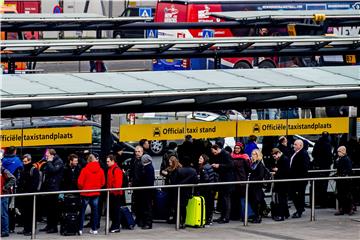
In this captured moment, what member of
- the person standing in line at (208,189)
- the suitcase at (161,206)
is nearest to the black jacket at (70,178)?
the suitcase at (161,206)

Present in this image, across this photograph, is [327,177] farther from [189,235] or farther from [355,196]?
[189,235]

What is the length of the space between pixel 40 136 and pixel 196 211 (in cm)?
315

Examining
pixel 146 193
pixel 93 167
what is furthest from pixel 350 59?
pixel 93 167

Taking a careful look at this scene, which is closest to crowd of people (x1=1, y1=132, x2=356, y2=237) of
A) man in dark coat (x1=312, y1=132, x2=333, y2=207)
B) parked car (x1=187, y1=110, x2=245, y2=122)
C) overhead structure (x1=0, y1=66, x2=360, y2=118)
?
overhead structure (x1=0, y1=66, x2=360, y2=118)

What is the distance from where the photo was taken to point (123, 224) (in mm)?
22438

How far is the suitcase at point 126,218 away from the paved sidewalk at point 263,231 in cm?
13

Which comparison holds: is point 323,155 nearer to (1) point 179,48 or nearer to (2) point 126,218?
(2) point 126,218

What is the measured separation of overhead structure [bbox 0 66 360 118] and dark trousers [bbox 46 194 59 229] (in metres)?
1.51

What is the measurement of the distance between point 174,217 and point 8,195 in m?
3.53

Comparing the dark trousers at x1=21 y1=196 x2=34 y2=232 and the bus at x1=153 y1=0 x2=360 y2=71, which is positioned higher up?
the bus at x1=153 y1=0 x2=360 y2=71

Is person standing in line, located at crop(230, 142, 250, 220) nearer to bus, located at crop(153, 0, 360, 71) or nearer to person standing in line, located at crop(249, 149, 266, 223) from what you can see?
person standing in line, located at crop(249, 149, 266, 223)

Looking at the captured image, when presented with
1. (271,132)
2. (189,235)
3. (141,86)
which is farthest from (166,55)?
(189,235)

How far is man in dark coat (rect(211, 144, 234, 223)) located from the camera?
75.5 feet

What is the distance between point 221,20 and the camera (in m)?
44.3
